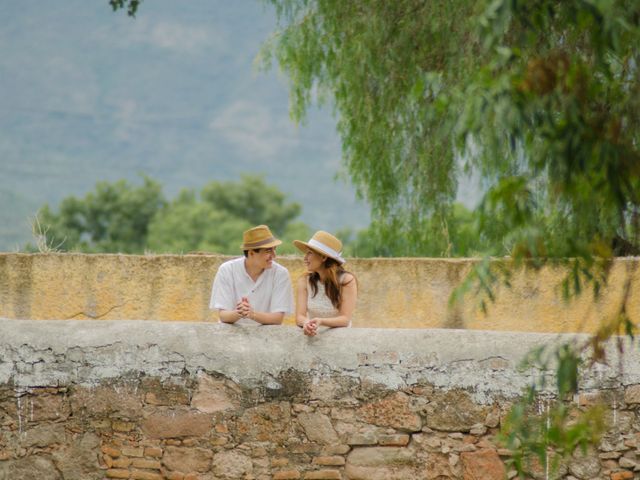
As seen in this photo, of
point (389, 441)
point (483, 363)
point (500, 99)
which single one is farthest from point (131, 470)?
point (500, 99)

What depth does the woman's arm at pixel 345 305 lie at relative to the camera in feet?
19.9

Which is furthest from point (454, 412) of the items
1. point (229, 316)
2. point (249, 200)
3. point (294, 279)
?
point (249, 200)

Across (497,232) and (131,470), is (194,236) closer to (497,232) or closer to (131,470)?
(497,232)

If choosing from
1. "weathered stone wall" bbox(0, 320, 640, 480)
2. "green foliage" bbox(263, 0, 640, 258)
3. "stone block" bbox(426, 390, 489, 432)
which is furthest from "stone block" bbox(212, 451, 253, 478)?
"green foliage" bbox(263, 0, 640, 258)

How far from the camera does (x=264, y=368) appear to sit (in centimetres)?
592

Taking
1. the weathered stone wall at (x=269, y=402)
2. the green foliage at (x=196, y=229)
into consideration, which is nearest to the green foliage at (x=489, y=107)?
the weathered stone wall at (x=269, y=402)

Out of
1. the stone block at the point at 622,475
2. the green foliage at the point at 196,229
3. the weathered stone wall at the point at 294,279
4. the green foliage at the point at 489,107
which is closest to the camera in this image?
the green foliage at the point at 489,107

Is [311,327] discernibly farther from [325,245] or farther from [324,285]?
[325,245]

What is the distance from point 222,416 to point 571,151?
297cm

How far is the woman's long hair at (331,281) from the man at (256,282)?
0.53 ft

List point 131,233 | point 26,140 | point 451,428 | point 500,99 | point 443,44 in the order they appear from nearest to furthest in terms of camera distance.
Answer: point 500,99
point 451,428
point 443,44
point 131,233
point 26,140

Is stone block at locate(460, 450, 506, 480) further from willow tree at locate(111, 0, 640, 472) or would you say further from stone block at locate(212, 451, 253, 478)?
stone block at locate(212, 451, 253, 478)

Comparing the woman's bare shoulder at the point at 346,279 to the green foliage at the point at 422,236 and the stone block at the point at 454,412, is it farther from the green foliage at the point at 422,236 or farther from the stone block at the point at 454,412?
the green foliage at the point at 422,236

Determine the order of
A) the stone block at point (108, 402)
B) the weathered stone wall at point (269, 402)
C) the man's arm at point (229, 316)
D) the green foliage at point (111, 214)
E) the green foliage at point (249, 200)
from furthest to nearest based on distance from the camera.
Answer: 1. the green foliage at point (249, 200)
2. the green foliage at point (111, 214)
3. the man's arm at point (229, 316)
4. the stone block at point (108, 402)
5. the weathered stone wall at point (269, 402)
